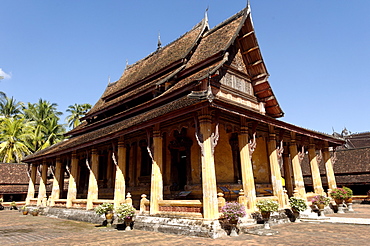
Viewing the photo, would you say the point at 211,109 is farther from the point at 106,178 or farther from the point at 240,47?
the point at 106,178

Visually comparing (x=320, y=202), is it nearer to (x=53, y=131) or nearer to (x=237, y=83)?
(x=237, y=83)

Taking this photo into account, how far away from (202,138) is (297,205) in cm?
548

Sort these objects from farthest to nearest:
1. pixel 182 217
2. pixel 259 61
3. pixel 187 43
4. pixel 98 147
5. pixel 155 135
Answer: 1. pixel 187 43
2. pixel 98 147
3. pixel 259 61
4. pixel 155 135
5. pixel 182 217

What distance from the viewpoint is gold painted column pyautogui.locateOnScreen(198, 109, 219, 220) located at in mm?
8773

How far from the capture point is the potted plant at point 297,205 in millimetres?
11166

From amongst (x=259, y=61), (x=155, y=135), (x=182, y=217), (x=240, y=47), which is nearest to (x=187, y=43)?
(x=240, y=47)

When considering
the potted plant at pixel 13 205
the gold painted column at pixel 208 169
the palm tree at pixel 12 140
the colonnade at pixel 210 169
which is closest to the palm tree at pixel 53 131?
the palm tree at pixel 12 140

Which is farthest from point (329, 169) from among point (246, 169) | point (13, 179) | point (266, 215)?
point (13, 179)

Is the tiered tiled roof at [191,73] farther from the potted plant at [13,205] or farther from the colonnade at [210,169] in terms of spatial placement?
the potted plant at [13,205]

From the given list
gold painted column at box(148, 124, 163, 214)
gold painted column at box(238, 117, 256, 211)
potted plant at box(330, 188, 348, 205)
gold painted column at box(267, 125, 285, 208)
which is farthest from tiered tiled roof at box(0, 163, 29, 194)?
potted plant at box(330, 188, 348, 205)

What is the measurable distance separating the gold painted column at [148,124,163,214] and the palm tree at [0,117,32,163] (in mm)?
31339

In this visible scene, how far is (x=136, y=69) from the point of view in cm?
2283

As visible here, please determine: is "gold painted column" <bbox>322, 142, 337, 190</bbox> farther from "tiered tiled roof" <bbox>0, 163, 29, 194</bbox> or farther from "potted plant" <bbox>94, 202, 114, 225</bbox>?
"tiered tiled roof" <bbox>0, 163, 29, 194</bbox>

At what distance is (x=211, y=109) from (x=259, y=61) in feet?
22.4
